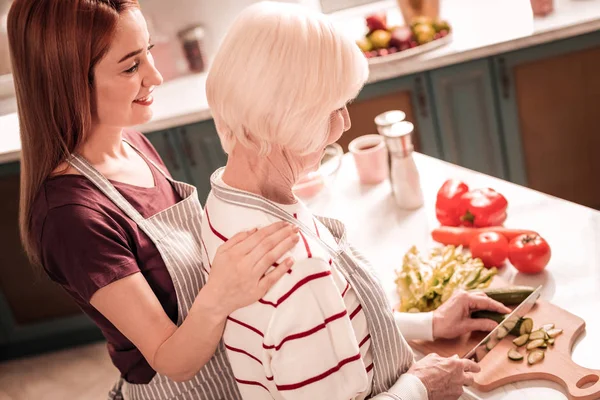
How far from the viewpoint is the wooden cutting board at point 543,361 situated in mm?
1186

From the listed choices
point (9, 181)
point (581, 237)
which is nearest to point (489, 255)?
point (581, 237)

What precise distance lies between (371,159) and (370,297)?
88 cm

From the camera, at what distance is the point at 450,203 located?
1720 millimetres

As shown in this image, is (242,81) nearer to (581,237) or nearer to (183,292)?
(183,292)

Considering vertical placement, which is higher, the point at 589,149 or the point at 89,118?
the point at 89,118

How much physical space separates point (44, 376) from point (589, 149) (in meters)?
2.83

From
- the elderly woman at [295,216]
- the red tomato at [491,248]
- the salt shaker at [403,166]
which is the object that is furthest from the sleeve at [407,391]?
the salt shaker at [403,166]

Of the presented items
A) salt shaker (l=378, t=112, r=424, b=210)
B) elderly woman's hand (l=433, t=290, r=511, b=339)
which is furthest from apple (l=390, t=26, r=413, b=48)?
elderly woman's hand (l=433, t=290, r=511, b=339)

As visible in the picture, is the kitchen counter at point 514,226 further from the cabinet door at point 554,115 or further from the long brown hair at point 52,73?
the cabinet door at point 554,115

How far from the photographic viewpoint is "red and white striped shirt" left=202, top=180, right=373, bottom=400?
1029 mm

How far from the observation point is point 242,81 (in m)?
1.03

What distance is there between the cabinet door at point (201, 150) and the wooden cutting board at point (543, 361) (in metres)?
1.86

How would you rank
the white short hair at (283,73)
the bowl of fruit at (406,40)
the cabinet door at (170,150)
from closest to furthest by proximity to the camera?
the white short hair at (283,73) → the bowl of fruit at (406,40) → the cabinet door at (170,150)

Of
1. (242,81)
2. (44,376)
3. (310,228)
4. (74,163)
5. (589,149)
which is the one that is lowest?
(44,376)
